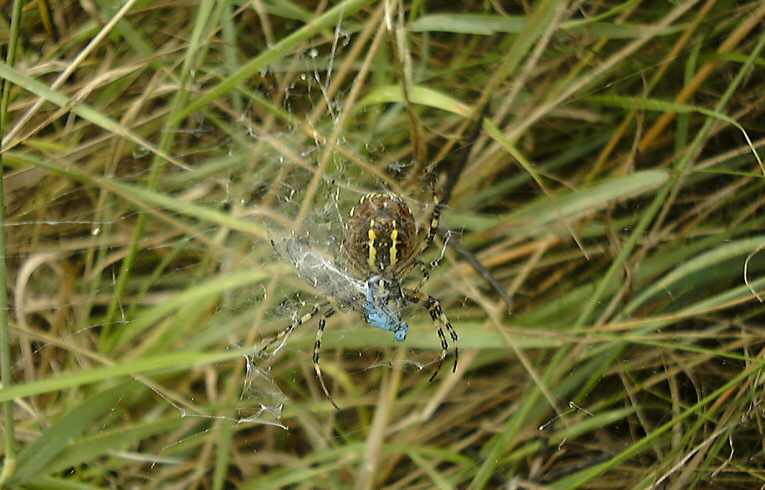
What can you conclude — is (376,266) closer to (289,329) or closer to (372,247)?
(372,247)

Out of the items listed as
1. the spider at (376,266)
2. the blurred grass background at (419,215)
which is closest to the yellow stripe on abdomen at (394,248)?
the spider at (376,266)

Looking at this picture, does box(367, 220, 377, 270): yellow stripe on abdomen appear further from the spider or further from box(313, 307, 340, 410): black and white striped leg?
box(313, 307, 340, 410): black and white striped leg

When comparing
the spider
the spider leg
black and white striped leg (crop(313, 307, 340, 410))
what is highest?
the spider

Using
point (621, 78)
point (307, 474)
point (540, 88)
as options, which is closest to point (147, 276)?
point (307, 474)

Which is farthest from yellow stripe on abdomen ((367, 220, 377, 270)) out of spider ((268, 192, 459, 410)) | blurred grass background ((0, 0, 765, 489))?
blurred grass background ((0, 0, 765, 489))

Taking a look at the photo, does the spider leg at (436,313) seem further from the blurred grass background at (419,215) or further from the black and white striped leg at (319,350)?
the black and white striped leg at (319,350)

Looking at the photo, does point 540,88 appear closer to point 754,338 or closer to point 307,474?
point 754,338
